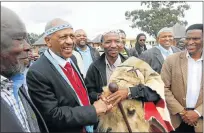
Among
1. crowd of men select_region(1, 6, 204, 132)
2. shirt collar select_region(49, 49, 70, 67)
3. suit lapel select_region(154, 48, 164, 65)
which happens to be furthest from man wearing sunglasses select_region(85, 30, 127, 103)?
suit lapel select_region(154, 48, 164, 65)

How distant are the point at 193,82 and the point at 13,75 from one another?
7.40 feet

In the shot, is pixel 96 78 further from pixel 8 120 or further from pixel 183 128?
pixel 8 120

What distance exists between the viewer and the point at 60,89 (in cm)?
254

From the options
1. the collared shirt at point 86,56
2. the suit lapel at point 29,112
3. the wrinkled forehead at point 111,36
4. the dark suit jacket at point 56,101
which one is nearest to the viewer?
the suit lapel at point 29,112

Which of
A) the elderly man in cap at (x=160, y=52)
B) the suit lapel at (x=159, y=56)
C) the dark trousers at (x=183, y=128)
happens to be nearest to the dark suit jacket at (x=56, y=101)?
the dark trousers at (x=183, y=128)

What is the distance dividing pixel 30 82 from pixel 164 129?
4.09ft

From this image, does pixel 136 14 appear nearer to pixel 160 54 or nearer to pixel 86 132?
pixel 160 54

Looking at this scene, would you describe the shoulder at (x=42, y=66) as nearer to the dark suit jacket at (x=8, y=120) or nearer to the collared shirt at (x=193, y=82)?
the dark suit jacket at (x=8, y=120)

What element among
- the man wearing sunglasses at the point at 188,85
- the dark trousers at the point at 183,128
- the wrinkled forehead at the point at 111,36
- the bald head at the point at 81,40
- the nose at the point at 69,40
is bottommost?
the dark trousers at the point at 183,128

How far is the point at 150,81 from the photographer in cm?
A: 280

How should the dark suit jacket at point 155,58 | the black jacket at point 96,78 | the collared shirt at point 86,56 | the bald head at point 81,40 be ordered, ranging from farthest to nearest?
1. the bald head at point 81,40
2. the collared shirt at point 86,56
3. the dark suit jacket at point 155,58
4. the black jacket at point 96,78

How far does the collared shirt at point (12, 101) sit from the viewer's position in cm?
184

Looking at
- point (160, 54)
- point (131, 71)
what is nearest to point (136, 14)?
point (160, 54)

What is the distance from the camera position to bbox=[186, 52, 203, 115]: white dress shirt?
3488 millimetres
